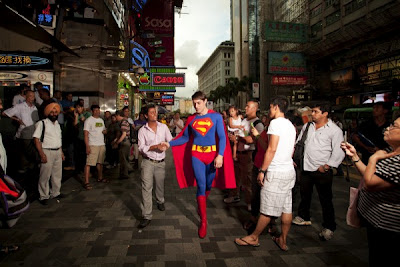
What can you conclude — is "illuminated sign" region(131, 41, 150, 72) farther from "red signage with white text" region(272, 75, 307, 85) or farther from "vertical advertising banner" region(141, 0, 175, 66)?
"red signage with white text" region(272, 75, 307, 85)

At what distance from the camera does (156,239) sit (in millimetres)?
3711

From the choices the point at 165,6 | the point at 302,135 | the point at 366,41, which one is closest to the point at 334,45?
the point at 366,41

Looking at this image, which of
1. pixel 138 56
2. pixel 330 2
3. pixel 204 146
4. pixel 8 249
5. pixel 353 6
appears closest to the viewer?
pixel 8 249

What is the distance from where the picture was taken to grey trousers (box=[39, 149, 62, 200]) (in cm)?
516

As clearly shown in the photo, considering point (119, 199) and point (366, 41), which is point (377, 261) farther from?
point (366, 41)

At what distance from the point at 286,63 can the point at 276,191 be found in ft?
89.8

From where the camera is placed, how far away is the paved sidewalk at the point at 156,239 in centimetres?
315

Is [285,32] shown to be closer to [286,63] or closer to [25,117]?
[286,63]

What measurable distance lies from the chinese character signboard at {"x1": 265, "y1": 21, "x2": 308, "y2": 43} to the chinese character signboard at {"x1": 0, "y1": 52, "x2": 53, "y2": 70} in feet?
77.2

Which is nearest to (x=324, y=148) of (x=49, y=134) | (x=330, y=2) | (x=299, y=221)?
(x=299, y=221)

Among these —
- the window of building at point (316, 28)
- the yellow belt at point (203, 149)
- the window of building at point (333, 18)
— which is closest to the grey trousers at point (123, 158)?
the yellow belt at point (203, 149)

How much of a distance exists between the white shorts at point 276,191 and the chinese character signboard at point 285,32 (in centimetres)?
2620

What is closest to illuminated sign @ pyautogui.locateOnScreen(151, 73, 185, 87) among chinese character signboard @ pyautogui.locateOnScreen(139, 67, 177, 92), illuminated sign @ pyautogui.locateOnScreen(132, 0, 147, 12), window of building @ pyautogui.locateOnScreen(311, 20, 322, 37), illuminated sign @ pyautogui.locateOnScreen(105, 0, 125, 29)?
chinese character signboard @ pyautogui.locateOnScreen(139, 67, 177, 92)

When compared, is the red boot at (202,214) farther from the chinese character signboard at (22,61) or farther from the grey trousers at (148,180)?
the chinese character signboard at (22,61)
